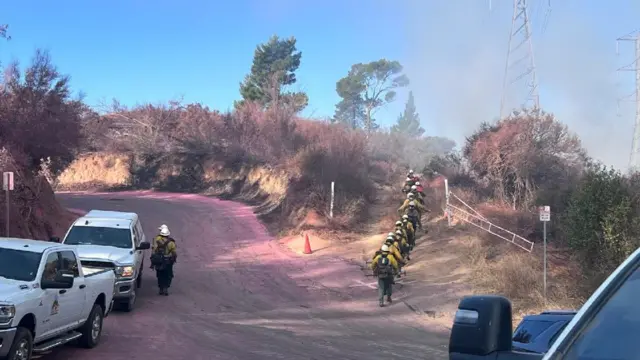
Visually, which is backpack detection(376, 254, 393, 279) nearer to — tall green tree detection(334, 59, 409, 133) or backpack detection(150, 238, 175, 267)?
backpack detection(150, 238, 175, 267)

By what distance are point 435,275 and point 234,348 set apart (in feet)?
37.4

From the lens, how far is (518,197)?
30562 mm

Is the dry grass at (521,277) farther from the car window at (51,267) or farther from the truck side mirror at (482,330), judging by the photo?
the truck side mirror at (482,330)

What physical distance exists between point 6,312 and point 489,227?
19.4 metres

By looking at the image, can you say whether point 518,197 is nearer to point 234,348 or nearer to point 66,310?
point 234,348

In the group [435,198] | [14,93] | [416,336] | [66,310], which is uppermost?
[14,93]

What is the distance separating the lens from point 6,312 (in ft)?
25.8

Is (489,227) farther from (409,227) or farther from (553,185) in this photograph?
(553,185)

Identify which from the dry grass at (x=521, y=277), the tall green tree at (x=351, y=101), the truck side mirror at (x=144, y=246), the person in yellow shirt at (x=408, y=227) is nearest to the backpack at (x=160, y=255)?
the truck side mirror at (x=144, y=246)

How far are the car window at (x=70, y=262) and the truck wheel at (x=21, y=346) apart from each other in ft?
5.63

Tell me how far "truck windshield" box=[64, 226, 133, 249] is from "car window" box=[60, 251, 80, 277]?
18.4 ft

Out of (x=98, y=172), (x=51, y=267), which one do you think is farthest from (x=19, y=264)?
(x=98, y=172)

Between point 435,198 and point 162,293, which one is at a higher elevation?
point 435,198

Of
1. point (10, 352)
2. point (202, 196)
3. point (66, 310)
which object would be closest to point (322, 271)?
point (66, 310)
